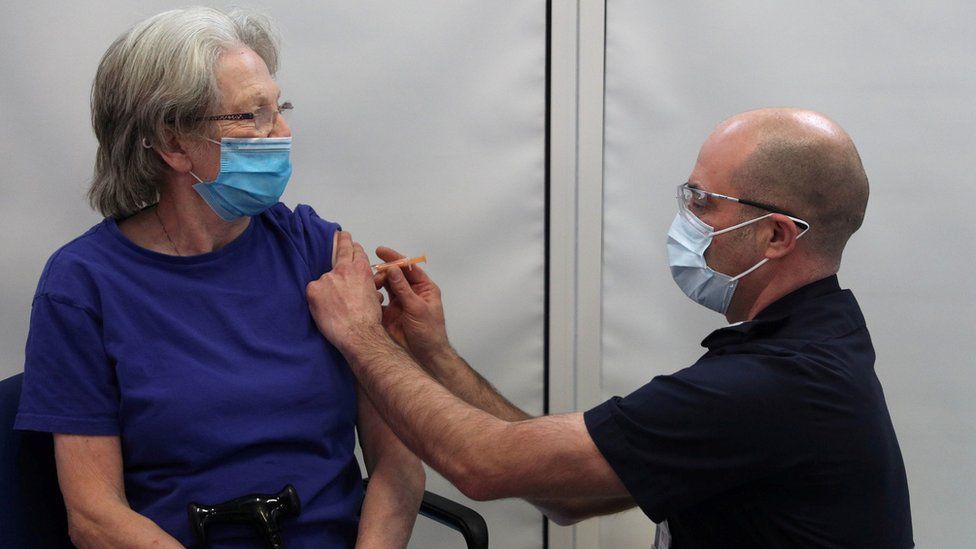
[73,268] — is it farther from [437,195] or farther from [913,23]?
[913,23]

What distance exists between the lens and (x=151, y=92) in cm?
164

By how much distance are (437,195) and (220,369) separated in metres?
0.82

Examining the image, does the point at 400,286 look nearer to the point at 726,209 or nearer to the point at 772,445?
the point at 726,209

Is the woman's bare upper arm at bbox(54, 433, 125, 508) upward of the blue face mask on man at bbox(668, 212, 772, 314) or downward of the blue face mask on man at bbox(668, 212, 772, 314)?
downward

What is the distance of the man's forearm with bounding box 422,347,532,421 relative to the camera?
192 cm

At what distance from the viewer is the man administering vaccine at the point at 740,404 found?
55.6 inches

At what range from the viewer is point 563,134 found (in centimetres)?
237

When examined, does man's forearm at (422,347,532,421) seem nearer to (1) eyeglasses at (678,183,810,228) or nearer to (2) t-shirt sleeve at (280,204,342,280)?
(2) t-shirt sleeve at (280,204,342,280)

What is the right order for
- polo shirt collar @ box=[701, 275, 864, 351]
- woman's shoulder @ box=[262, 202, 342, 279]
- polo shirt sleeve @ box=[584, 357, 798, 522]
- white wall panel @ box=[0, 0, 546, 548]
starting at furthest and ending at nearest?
1. white wall panel @ box=[0, 0, 546, 548]
2. woman's shoulder @ box=[262, 202, 342, 279]
3. polo shirt collar @ box=[701, 275, 864, 351]
4. polo shirt sleeve @ box=[584, 357, 798, 522]

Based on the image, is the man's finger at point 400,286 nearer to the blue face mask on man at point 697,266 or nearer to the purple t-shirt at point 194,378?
the purple t-shirt at point 194,378

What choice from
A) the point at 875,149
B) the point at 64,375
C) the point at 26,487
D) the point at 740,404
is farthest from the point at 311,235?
the point at 875,149

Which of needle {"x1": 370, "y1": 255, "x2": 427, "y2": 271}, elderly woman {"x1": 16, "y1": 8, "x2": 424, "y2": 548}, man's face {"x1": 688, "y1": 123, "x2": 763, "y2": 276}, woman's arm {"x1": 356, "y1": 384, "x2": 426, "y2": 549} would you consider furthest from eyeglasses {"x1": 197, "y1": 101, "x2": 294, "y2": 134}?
man's face {"x1": 688, "y1": 123, "x2": 763, "y2": 276}

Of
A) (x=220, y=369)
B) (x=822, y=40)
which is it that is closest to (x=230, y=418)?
(x=220, y=369)

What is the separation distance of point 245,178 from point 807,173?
2.96ft
